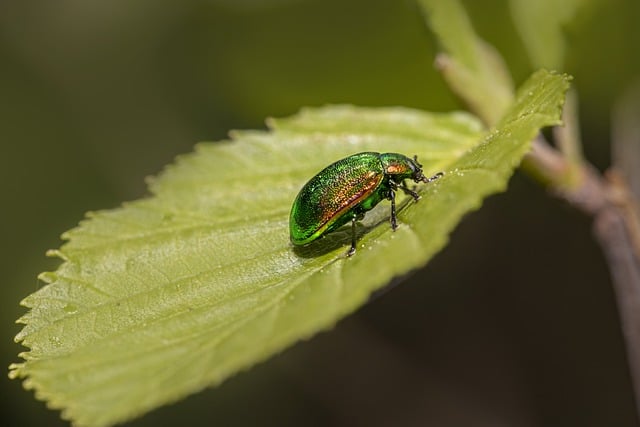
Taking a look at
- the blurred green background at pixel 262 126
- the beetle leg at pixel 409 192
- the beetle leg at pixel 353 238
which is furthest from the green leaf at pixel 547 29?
the beetle leg at pixel 353 238

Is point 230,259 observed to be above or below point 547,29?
below

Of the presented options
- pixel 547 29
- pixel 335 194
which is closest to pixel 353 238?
pixel 335 194

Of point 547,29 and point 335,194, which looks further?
point 547,29

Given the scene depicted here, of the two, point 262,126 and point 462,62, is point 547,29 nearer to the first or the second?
point 462,62

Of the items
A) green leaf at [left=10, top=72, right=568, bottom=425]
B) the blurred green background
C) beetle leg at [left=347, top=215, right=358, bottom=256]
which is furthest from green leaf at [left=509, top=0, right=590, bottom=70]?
beetle leg at [left=347, top=215, right=358, bottom=256]

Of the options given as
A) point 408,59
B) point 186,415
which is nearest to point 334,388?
point 186,415

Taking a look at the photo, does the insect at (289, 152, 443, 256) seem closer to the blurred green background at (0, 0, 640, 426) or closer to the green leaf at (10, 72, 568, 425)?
the green leaf at (10, 72, 568, 425)
